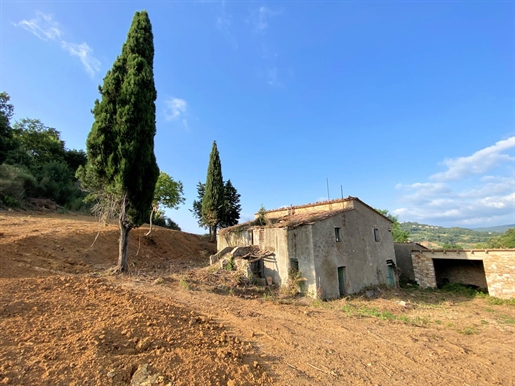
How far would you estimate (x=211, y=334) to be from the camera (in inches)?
242

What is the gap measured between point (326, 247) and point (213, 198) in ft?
49.2

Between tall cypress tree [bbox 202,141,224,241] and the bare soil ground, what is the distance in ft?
44.4

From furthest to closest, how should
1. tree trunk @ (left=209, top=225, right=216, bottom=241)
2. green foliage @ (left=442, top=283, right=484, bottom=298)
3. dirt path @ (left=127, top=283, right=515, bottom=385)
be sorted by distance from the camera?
tree trunk @ (left=209, top=225, right=216, bottom=241), green foliage @ (left=442, top=283, right=484, bottom=298), dirt path @ (left=127, top=283, right=515, bottom=385)

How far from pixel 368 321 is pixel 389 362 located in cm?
379

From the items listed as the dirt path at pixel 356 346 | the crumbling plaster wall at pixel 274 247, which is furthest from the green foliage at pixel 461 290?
the crumbling plaster wall at pixel 274 247

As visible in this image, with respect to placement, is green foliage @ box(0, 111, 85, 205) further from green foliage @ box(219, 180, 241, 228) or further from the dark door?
the dark door

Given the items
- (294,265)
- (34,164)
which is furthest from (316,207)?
(34,164)

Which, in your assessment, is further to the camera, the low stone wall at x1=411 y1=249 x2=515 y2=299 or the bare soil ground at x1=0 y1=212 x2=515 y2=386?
the low stone wall at x1=411 y1=249 x2=515 y2=299

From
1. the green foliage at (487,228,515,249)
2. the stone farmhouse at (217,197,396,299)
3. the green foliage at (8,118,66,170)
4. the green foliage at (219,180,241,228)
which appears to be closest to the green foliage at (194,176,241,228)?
the green foliage at (219,180,241,228)

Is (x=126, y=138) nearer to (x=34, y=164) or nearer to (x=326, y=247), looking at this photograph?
(x=326, y=247)

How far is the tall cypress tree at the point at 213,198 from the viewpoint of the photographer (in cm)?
2667

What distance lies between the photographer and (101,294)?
7.99 meters

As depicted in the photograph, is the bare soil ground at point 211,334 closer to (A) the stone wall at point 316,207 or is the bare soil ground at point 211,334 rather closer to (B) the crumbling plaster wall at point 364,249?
(B) the crumbling plaster wall at point 364,249

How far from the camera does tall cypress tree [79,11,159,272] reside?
11.9 metres
